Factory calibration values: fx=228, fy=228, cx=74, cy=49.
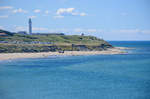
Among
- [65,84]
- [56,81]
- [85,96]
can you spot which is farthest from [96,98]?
[56,81]

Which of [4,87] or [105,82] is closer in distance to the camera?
[4,87]

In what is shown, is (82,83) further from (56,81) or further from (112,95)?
(112,95)

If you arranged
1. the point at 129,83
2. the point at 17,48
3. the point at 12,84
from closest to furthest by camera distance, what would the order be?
the point at 12,84 < the point at 129,83 < the point at 17,48

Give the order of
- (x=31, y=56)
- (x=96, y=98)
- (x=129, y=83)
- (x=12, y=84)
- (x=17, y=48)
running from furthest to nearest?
(x=17, y=48) < (x=31, y=56) < (x=129, y=83) < (x=12, y=84) < (x=96, y=98)

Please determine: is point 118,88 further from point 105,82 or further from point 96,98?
point 96,98

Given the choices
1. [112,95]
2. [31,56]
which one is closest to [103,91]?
[112,95]

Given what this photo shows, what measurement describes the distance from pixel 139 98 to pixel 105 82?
1125cm

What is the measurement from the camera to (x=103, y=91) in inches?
1436

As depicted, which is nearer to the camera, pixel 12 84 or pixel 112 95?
pixel 112 95

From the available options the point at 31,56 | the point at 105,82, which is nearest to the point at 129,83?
the point at 105,82

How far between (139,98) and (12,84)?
848 inches

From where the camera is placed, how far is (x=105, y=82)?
4331cm

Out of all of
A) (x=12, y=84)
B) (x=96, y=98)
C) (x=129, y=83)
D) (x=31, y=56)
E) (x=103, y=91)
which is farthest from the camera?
(x=31, y=56)

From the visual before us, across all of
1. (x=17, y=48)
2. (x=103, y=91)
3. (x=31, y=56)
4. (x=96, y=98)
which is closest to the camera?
(x=96, y=98)
